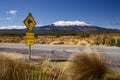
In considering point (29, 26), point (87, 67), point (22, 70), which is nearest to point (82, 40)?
point (29, 26)

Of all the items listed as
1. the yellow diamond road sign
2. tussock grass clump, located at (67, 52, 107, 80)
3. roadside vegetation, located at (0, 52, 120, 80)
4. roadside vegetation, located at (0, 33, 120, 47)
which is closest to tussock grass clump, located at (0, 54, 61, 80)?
roadside vegetation, located at (0, 52, 120, 80)

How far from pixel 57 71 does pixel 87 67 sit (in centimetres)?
71

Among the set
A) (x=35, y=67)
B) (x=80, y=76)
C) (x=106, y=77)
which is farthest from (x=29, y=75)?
(x=106, y=77)

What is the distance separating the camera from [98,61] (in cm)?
812

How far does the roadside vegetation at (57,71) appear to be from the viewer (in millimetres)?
6590

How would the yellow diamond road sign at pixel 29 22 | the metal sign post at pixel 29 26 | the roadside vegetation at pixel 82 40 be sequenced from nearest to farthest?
1. the metal sign post at pixel 29 26
2. the yellow diamond road sign at pixel 29 22
3. the roadside vegetation at pixel 82 40

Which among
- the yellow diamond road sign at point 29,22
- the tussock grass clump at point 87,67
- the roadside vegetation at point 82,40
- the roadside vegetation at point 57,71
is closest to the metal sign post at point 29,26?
the yellow diamond road sign at point 29,22

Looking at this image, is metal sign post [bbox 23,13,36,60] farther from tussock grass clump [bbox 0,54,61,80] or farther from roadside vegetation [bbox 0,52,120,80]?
tussock grass clump [bbox 0,54,61,80]

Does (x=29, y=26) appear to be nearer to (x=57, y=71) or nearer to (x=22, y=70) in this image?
(x=57, y=71)

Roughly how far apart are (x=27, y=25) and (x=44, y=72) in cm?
854

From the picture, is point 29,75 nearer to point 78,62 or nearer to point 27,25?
point 78,62

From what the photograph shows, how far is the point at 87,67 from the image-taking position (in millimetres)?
7930

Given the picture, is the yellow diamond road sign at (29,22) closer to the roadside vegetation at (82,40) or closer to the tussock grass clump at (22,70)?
the tussock grass clump at (22,70)

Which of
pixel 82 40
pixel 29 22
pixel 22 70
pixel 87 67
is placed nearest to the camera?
pixel 22 70
